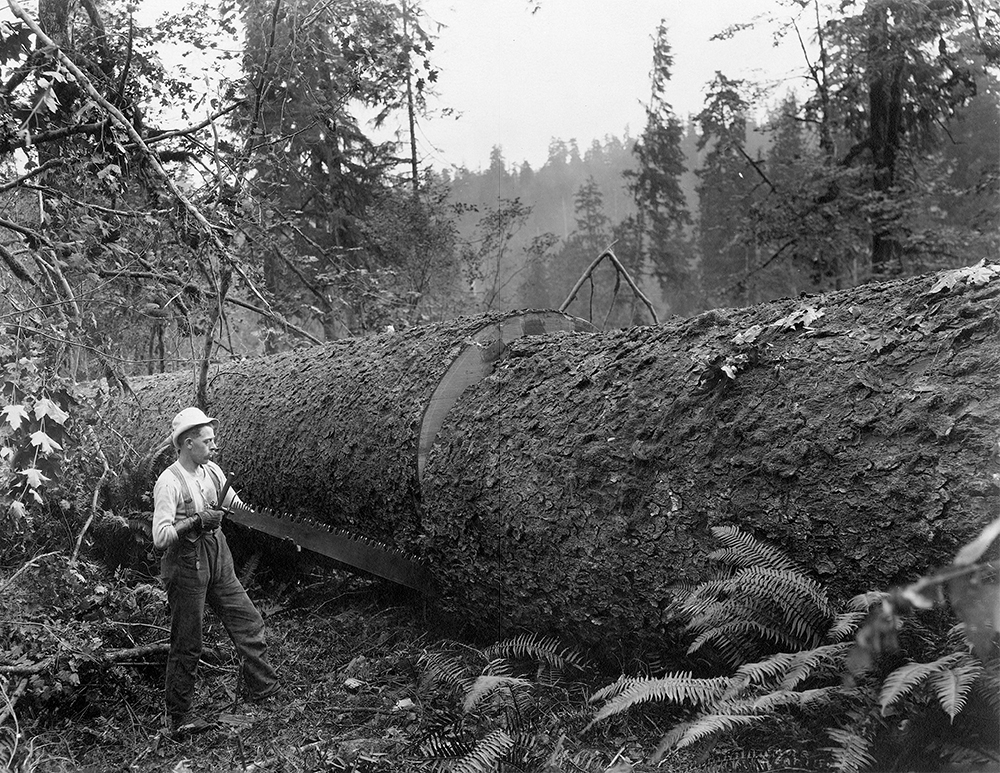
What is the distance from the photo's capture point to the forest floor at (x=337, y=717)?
10.6 feet

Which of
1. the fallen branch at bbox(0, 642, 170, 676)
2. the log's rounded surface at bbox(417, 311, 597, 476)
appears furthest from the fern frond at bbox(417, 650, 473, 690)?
the fallen branch at bbox(0, 642, 170, 676)

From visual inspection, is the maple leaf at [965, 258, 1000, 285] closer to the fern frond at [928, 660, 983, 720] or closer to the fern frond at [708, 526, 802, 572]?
the fern frond at [708, 526, 802, 572]

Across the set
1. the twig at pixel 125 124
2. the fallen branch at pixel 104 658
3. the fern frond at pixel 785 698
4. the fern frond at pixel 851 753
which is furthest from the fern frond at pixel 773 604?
the twig at pixel 125 124

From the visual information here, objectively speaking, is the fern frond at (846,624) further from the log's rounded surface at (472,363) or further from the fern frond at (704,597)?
the log's rounded surface at (472,363)

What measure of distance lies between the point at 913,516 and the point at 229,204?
4673 millimetres

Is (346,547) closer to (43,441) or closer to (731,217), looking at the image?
(43,441)

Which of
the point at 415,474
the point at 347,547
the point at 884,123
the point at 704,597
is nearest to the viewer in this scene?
the point at 704,597

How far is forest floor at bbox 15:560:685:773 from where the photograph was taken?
3.22 meters

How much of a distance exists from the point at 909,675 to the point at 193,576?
136 inches

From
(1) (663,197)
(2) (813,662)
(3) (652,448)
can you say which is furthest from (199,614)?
(1) (663,197)

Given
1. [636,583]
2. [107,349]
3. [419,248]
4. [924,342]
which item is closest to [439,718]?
[636,583]

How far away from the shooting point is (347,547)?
16.1 feet

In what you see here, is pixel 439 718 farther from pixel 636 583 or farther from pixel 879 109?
pixel 879 109

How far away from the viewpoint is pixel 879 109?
1366 cm
